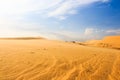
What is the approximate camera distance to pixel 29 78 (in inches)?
220

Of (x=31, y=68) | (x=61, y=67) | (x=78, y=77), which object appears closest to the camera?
(x=78, y=77)

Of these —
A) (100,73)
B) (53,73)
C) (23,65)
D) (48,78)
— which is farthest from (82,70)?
(23,65)

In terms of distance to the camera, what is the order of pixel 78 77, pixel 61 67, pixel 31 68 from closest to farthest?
pixel 78 77, pixel 31 68, pixel 61 67

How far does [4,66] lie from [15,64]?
0.51m

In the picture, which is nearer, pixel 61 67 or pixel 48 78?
pixel 48 78

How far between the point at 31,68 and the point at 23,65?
1.61 ft

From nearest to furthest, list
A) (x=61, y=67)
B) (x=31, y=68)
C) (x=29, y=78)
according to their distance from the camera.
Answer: (x=29, y=78), (x=31, y=68), (x=61, y=67)

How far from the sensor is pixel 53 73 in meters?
6.30

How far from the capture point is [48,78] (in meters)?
5.75

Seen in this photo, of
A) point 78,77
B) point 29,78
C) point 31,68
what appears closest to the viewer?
point 29,78

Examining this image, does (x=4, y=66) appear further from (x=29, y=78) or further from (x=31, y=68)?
(x=29, y=78)

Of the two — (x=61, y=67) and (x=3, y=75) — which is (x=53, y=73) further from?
(x=3, y=75)

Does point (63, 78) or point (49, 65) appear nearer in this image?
point (63, 78)

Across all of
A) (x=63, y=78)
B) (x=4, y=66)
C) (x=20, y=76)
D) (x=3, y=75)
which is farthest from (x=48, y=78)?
(x=4, y=66)
